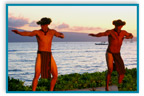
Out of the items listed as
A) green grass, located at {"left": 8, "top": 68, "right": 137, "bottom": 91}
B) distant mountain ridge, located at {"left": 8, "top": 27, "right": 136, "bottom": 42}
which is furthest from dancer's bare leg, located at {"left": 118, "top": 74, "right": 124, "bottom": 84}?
distant mountain ridge, located at {"left": 8, "top": 27, "right": 136, "bottom": 42}

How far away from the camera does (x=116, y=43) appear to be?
7.71 m

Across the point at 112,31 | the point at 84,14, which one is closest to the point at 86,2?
the point at 84,14

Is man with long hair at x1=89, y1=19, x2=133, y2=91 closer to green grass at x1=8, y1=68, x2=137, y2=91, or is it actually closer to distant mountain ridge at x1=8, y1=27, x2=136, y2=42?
distant mountain ridge at x1=8, y1=27, x2=136, y2=42

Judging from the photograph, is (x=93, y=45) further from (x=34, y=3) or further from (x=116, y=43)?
(x=34, y=3)

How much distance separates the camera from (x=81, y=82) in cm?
810

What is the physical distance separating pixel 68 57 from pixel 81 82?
60cm

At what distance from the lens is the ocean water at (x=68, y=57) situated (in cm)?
782

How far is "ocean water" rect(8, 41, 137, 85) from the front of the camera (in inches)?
308

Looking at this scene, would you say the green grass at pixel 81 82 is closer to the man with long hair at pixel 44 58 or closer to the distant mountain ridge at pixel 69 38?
the man with long hair at pixel 44 58

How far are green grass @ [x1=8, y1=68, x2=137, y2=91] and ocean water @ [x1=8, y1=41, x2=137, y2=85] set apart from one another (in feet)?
0.57

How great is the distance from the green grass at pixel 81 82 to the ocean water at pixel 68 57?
174mm

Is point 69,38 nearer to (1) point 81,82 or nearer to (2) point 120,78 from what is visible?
(1) point 81,82

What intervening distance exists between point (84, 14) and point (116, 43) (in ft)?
2.94

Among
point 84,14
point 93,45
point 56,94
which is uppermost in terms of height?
point 84,14
